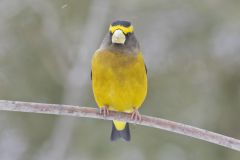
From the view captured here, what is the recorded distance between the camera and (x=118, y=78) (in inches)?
193

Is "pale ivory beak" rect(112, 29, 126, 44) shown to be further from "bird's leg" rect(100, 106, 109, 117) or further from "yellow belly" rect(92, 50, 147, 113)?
"bird's leg" rect(100, 106, 109, 117)

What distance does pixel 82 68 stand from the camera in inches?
320

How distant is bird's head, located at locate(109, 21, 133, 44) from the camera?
497 centimetres

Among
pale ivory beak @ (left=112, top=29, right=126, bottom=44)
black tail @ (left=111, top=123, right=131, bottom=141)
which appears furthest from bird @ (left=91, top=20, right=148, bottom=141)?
black tail @ (left=111, top=123, right=131, bottom=141)

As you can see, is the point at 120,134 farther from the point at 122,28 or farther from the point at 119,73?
the point at 122,28

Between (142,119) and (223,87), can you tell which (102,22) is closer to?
(223,87)

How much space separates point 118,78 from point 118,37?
1.17ft

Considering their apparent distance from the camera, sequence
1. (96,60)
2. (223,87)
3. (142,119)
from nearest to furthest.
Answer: (142,119), (96,60), (223,87)

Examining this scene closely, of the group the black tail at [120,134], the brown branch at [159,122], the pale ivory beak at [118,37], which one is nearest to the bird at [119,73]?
the pale ivory beak at [118,37]

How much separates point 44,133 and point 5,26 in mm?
1567

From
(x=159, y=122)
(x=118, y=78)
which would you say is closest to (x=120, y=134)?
(x=118, y=78)

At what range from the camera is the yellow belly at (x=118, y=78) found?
16.1 ft

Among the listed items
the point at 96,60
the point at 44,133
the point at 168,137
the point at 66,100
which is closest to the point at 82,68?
the point at 66,100

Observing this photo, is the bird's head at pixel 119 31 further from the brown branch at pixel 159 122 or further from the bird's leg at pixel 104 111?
the brown branch at pixel 159 122
